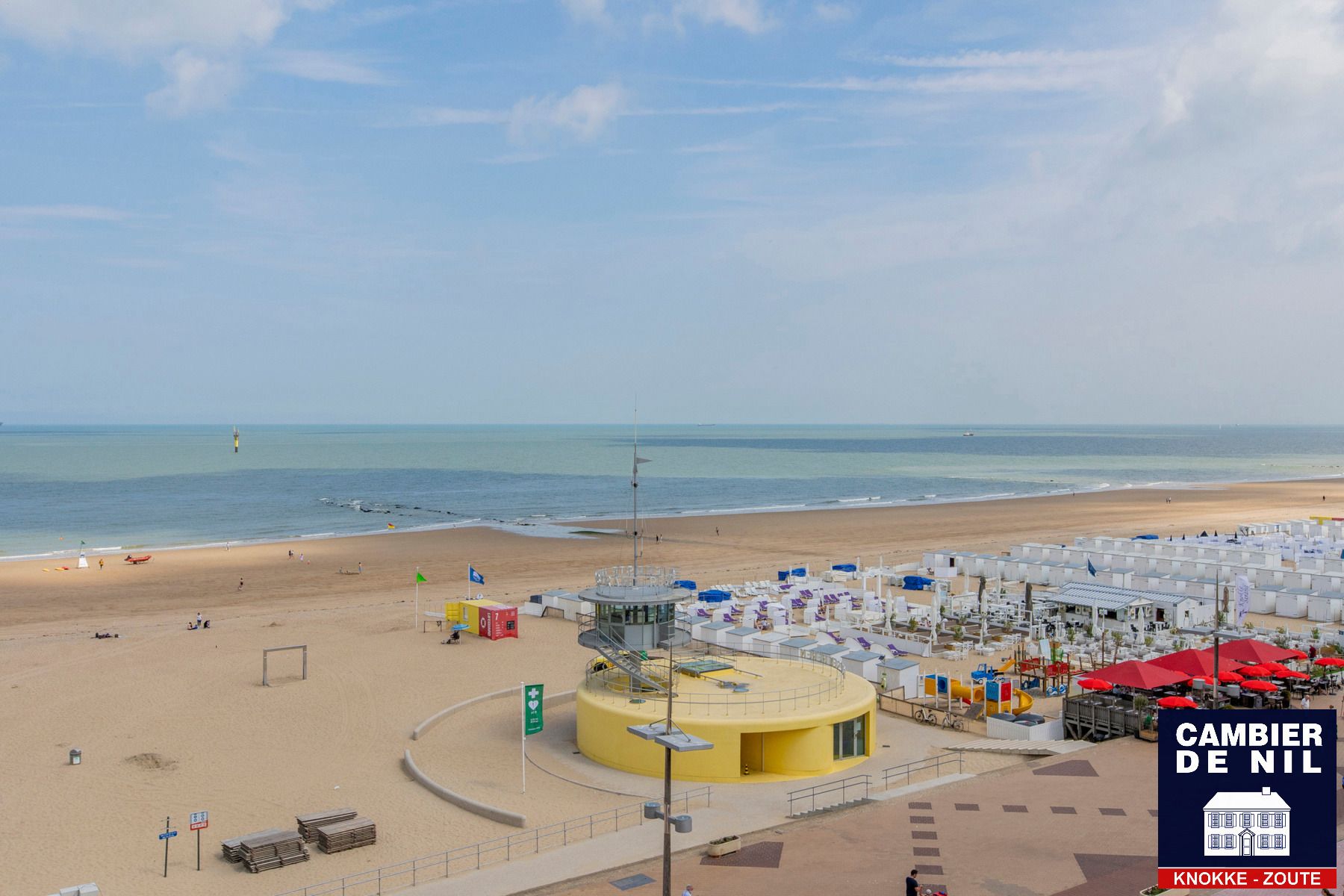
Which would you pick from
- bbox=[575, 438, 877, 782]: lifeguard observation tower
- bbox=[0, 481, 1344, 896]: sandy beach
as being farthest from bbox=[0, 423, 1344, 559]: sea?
bbox=[575, 438, 877, 782]: lifeguard observation tower

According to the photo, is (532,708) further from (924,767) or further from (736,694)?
(924,767)

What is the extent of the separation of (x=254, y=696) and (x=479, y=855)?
14.0 metres

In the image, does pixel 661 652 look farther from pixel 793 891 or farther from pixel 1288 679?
pixel 1288 679

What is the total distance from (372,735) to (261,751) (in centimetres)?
244

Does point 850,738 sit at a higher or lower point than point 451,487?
lower

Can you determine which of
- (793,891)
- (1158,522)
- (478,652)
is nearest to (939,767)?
(793,891)

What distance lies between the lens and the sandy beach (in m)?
17.5

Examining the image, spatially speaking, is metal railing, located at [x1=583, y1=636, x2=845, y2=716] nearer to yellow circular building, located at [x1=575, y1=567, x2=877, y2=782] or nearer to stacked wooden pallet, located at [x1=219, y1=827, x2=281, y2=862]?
yellow circular building, located at [x1=575, y1=567, x2=877, y2=782]

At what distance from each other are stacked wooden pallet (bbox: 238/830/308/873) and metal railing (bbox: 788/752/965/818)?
329 inches

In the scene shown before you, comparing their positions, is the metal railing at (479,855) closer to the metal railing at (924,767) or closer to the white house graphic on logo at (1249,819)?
the metal railing at (924,767)

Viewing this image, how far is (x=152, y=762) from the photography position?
2144cm

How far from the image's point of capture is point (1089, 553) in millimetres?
45094

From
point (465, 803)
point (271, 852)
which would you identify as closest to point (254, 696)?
point (465, 803)

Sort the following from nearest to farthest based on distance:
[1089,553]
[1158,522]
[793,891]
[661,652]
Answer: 1. [793,891]
2. [661,652]
3. [1089,553]
4. [1158,522]
